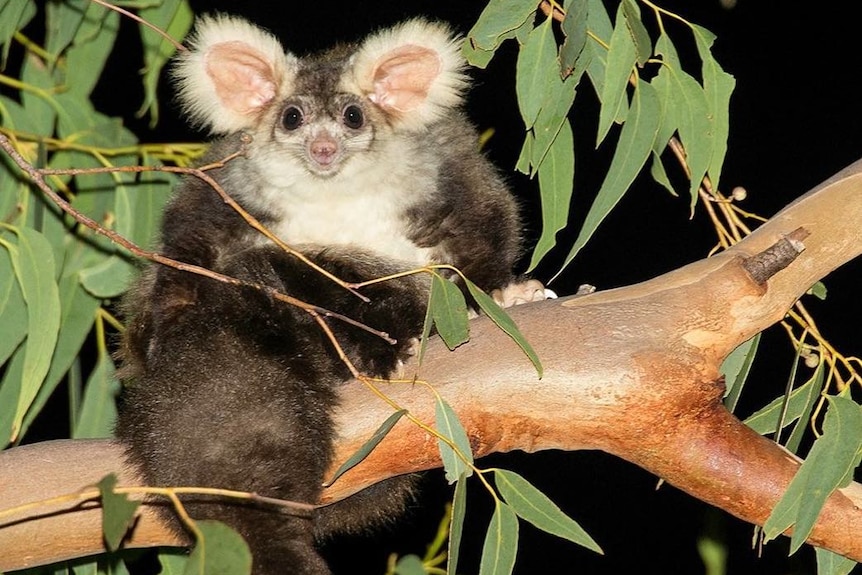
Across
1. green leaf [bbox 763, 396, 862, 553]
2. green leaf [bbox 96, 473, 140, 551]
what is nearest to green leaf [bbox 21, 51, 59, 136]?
green leaf [bbox 96, 473, 140, 551]

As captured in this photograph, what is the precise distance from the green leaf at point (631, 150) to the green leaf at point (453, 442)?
0.49 metres

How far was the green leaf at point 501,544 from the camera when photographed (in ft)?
7.91

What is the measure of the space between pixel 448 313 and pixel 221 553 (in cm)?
79

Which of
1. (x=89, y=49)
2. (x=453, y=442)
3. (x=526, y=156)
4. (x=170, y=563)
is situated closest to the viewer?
(x=453, y=442)

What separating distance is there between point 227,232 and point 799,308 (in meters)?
1.39

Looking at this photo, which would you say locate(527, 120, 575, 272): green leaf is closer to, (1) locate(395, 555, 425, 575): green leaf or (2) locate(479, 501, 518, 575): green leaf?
(2) locate(479, 501, 518, 575): green leaf

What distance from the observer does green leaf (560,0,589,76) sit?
7.87 ft

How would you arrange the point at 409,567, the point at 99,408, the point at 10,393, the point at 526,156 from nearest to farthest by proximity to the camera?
the point at 409,567, the point at 526,156, the point at 10,393, the point at 99,408

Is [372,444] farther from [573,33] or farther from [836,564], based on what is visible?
[836,564]

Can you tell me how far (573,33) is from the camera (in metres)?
2.40

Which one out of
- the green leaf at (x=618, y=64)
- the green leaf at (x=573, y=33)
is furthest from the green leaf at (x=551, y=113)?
the green leaf at (x=573, y=33)

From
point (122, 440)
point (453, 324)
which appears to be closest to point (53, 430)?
point (122, 440)

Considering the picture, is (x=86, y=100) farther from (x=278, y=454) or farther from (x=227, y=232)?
(x=278, y=454)

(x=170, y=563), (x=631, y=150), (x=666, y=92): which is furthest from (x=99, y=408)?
(x=666, y=92)
